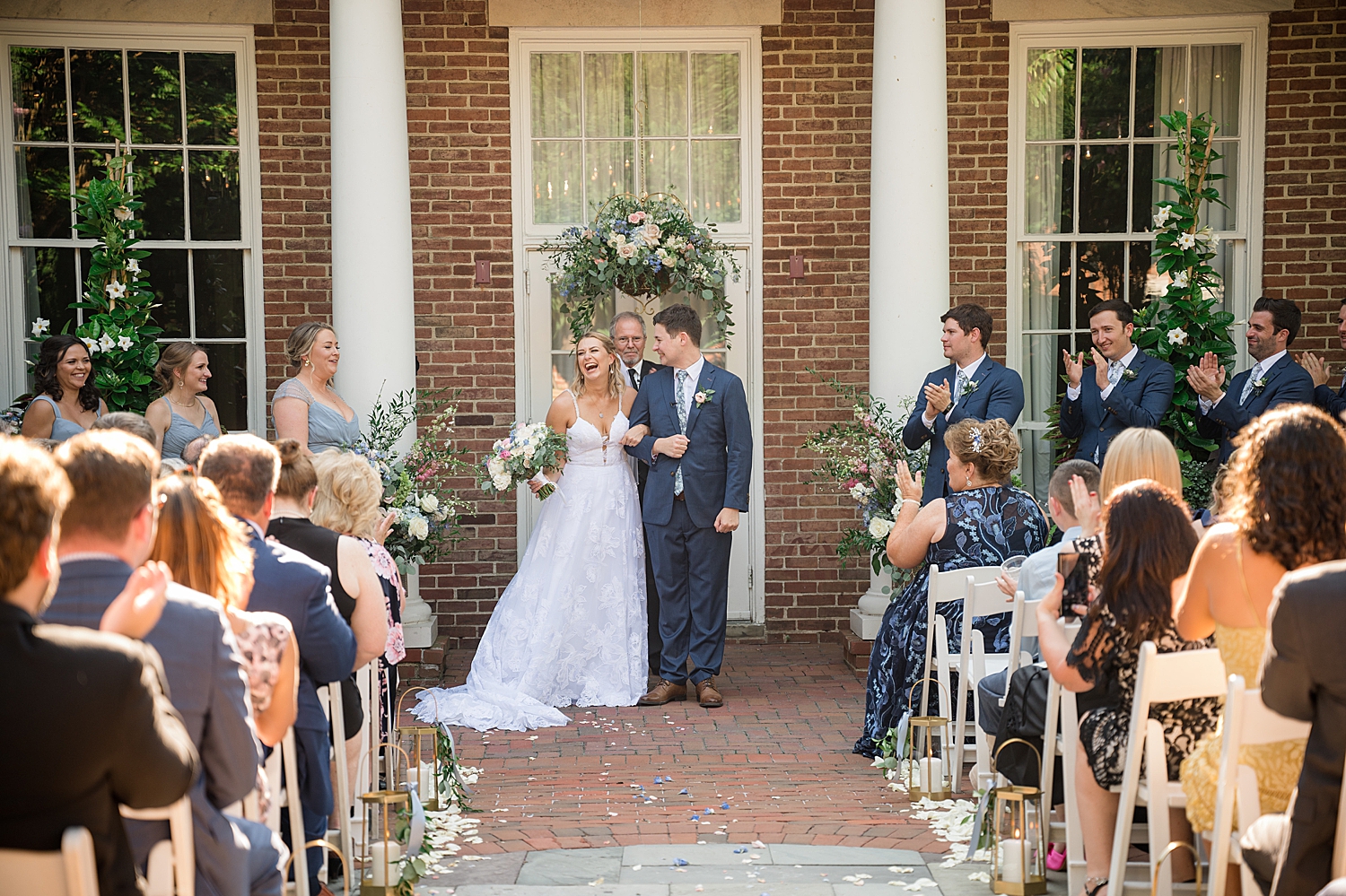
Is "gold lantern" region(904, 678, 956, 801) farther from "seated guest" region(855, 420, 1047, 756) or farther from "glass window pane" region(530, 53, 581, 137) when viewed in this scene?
"glass window pane" region(530, 53, 581, 137)

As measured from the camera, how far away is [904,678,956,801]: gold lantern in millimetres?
4797

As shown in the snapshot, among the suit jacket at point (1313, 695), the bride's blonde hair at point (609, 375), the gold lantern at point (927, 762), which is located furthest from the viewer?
the bride's blonde hair at point (609, 375)

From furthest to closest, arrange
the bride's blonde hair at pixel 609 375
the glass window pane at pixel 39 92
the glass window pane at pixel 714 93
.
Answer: the glass window pane at pixel 714 93
the glass window pane at pixel 39 92
the bride's blonde hair at pixel 609 375

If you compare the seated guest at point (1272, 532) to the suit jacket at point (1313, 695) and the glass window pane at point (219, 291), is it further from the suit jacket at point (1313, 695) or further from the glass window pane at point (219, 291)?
the glass window pane at point (219, 291)

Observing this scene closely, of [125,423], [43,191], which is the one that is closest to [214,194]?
[43,191]

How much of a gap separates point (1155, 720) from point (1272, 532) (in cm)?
62

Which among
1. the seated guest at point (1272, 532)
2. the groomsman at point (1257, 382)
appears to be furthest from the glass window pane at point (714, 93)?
the seated guest at point (1272, 532)

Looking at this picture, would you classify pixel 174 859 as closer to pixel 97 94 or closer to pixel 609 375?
pixel 609 375

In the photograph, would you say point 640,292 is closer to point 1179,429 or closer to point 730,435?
point 730,435

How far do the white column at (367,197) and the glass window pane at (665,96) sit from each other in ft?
5.97

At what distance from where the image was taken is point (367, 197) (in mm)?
6773

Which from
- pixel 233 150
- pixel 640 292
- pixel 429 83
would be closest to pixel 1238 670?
pixel 640 292

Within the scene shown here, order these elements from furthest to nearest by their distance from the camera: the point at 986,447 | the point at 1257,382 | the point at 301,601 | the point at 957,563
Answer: the point at 1257,382, the point at 957,563, the point at 986,447, the point at 301,601

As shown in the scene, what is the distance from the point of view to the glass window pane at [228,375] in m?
7.93
